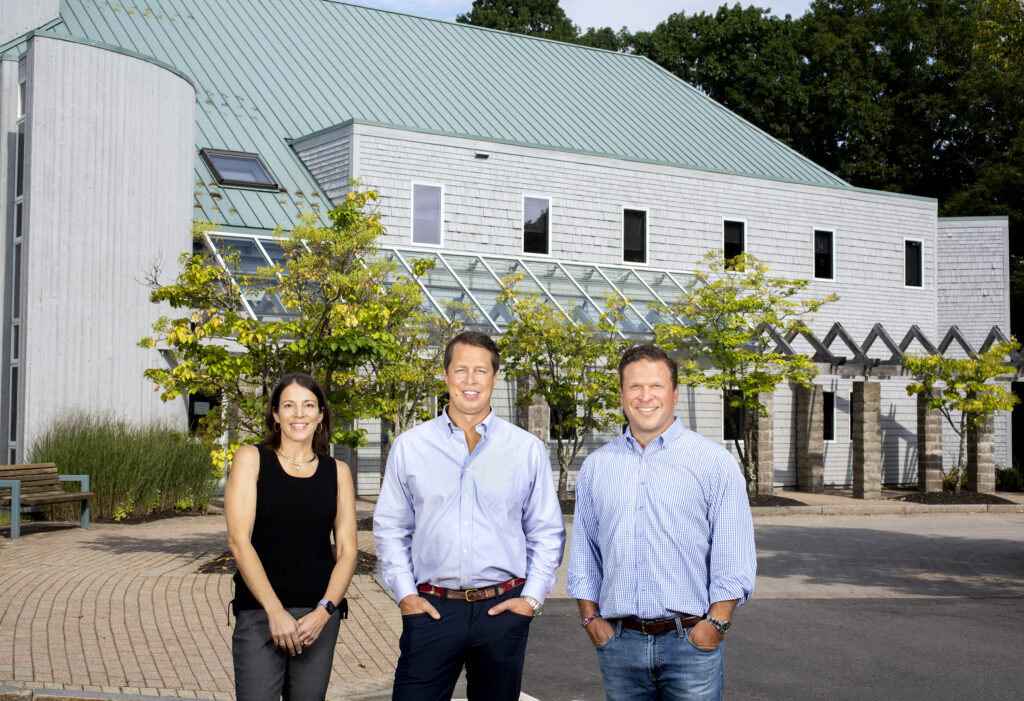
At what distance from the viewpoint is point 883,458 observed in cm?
2738

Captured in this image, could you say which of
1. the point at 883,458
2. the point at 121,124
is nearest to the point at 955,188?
the point at 883,458

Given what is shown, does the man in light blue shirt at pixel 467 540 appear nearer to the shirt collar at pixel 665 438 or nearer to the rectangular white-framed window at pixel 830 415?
the shirt collar at pixel 665 438

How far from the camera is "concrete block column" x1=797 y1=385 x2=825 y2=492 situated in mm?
24344

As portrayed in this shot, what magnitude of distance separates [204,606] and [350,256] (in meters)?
4.63

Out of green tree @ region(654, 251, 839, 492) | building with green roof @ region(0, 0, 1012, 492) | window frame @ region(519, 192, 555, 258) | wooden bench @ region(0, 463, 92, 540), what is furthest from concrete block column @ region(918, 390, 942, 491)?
wooden bench @ region(0, 463, 92, 540)

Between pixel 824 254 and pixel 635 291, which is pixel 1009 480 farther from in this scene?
pixel 635 291

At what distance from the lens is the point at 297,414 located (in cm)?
447

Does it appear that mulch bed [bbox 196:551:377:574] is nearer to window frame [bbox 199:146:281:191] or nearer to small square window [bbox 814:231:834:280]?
window frame [bbox 199:146:281:191]

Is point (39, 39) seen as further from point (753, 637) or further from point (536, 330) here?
point (753, 637)

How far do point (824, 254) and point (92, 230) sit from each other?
17.9m

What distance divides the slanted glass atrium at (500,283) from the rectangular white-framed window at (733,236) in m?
1.91

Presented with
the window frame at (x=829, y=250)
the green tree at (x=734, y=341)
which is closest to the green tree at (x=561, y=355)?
the green tree at (x=734, y=341)

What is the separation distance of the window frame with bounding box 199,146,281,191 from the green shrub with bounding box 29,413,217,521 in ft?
22.6

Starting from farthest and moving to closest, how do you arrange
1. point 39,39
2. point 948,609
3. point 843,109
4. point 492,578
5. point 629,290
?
point 843,109 < point 629,290 < point 39,39 < point 948,609 < point 492,578
